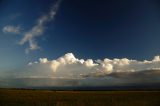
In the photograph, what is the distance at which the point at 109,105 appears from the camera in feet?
33.6

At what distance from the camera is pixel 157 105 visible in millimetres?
10422

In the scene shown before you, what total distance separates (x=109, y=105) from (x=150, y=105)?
1.60 metres

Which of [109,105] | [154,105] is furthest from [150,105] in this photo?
[109,105]

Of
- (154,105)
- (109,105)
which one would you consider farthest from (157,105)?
(109,105)

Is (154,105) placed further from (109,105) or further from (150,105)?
(109,105)

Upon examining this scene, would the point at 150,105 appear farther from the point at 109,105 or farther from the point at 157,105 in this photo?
the point at 109,105

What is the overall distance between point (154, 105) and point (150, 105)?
0.23 meters

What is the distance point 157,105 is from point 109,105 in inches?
71.9

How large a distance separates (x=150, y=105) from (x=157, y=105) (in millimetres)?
256

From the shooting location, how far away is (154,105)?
405 inches

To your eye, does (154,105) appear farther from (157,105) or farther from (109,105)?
(109,105)
